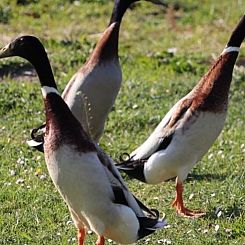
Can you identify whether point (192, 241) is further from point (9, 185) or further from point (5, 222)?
point (9, 185)

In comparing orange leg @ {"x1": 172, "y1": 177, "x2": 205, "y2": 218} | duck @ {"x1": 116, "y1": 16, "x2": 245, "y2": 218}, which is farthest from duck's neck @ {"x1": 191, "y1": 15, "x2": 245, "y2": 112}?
orange leg @ {"x1": 172, "y1": 177, "x2": 205, "y2": 218}

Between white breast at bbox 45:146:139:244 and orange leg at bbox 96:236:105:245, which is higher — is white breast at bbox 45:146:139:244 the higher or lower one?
the higher one

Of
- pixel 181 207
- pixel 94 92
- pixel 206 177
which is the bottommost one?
pixel 206 177

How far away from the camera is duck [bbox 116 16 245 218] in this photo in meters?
6.42

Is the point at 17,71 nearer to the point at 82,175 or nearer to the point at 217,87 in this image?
the point at 217,87

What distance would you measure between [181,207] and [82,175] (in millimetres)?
1496

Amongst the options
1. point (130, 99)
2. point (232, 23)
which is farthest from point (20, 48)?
point (232, 23)

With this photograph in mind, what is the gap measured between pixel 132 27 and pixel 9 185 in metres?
6.49

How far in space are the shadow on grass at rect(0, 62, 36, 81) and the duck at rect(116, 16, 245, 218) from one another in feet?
12.6

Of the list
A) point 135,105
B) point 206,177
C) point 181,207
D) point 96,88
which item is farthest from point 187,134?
point 135,105

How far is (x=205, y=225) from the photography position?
617cm

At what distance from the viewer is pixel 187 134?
647 cm

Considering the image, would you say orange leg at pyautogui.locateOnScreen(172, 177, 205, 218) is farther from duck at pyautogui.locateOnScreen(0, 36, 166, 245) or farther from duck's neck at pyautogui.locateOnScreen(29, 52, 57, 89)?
duck's neck at pyautogui.locateOnScreen(29, 52, 57, 89)

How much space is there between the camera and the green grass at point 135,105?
6152 millimetres
